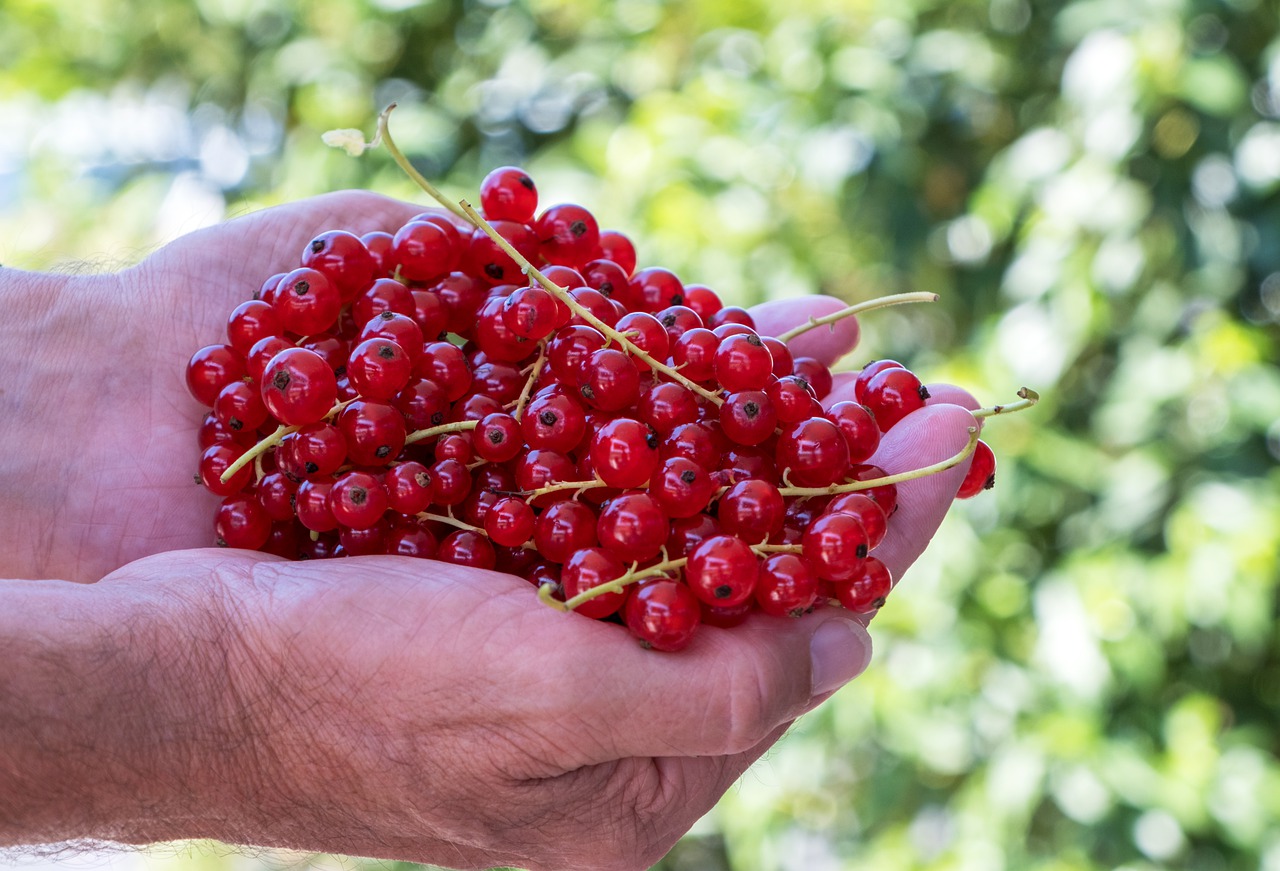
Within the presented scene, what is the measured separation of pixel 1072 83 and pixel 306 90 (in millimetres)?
1279

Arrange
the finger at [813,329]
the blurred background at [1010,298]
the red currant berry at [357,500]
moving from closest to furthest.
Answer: the red currant berry at [357,500] → the finger at [813,329] → the blurred background at [1010,298]

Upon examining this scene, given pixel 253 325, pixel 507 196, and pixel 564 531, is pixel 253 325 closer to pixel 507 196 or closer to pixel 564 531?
pixel 507 196

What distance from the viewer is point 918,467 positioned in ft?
3.32

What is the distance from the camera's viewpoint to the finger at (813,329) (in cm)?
130

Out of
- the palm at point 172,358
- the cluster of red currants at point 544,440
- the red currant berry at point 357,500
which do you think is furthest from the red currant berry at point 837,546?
the palm at point 172,358

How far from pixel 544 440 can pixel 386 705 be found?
9.8 inches

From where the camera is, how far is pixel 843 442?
932 mm

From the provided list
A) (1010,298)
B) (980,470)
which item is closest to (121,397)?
(980,470)

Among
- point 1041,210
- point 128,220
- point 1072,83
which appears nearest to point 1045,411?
point 1041,210

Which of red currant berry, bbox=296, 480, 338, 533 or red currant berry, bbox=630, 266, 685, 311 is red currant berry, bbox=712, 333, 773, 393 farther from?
red currant berry, bbox=296, 480, 338, 533

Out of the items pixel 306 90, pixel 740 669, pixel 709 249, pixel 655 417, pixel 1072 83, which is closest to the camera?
pixel 740 669

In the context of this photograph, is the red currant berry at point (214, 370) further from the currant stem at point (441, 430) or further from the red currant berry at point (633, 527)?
the red currant berry at point (633, 527)

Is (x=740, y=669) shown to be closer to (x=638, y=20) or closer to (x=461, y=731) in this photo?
(x=461, y=731)

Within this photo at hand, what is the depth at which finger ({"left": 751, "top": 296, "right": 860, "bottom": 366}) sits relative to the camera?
4.27 ft
